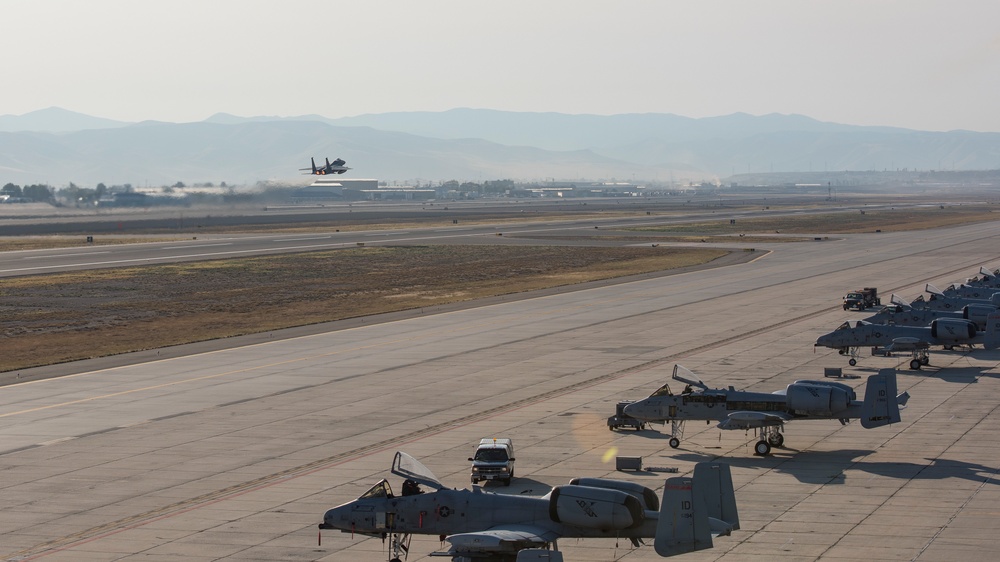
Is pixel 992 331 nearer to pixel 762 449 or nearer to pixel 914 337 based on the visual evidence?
pixel 914 337

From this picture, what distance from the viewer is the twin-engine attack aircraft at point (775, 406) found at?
41.4 meters

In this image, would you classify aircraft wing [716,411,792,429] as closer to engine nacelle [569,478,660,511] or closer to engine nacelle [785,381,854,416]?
engine nacelle [785,381,854,416]

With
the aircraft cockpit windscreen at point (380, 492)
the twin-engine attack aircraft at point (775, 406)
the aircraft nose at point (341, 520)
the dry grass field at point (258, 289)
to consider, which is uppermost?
the aircraft cockpit windscreen at point (380, 492)

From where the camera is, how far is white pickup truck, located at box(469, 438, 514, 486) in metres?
37.6

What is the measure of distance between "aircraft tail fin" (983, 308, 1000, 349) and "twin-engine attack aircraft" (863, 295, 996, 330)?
3.41 m

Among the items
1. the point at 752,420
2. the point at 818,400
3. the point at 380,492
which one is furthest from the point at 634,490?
the point at 818,400

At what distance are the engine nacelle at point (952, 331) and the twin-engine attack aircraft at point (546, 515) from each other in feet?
129

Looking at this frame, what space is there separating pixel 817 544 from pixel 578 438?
15.4m

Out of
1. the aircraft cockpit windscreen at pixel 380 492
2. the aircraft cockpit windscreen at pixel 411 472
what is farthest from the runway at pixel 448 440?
the aircraft cockpit windscreen at pixel 411 472

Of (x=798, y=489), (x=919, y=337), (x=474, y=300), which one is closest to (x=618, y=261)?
(x=474, y=300)

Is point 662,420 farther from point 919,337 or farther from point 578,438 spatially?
point 919,337

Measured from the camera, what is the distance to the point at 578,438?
45.1 meters

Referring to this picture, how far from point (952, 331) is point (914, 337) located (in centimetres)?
209

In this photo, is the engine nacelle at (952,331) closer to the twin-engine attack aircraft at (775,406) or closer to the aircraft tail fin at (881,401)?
the twin-engine attack aircraft at (775,406)
